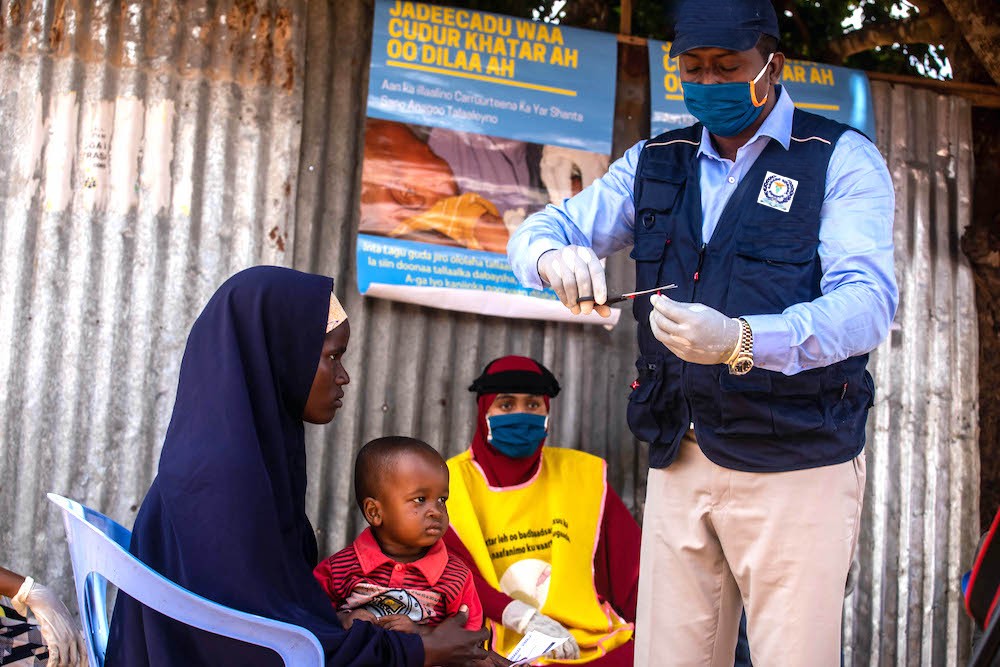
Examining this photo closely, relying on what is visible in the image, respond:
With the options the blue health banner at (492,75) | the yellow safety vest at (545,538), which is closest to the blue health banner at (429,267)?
the blue health banner at (492,75)

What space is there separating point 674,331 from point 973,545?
3551 mm

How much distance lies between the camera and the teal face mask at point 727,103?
2678 millimetres

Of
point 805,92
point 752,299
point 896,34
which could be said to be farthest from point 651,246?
point 896,34

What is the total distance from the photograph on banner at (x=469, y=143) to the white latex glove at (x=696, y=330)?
232 cm

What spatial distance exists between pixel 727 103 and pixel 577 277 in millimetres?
642

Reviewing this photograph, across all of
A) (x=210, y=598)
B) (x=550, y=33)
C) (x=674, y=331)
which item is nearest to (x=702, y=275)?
(x=674, y=331)

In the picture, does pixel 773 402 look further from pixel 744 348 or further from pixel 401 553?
pixel 401 553

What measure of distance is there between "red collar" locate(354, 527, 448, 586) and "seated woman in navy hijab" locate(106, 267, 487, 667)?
44cm

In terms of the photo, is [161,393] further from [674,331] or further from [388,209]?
[674,331]

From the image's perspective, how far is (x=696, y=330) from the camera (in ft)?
7.23

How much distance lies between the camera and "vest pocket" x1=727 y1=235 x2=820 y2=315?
2566 mm

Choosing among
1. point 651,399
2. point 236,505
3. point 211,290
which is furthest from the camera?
point 211,290

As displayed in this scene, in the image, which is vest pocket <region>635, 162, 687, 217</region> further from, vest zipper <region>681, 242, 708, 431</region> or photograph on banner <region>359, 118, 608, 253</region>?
Answer: photograph on banner <region>359, 118, 608, 253</region>

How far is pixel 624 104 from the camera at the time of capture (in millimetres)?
4879
